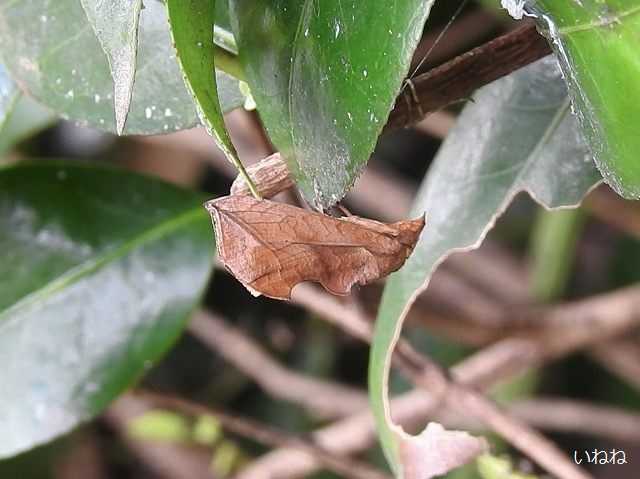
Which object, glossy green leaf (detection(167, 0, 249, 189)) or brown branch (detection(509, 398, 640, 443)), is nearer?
glossy green leaf (detection(167, 0, 249, 189))

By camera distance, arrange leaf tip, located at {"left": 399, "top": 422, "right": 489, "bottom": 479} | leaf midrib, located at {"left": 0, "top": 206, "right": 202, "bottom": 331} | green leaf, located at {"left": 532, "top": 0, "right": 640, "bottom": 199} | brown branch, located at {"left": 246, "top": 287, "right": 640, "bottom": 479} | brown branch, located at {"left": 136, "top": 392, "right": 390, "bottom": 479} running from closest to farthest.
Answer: green leaf, located at {"left": 532, "top": 0, "right": 640, "bottom": 199}
leaf tip, located at {"left": 399, "top": 422, "right": 489, "bottom": 479}
leaf midrib, located at {"left": 0, "top": 206, "right": 202, "bottom": 331}
brown branch, located at {"left": 136, "top": 392, "right": 390, "bottom": 479}
brown branch, located at {"left": 246, "top": 287, "right": 640, "bottom": 479}

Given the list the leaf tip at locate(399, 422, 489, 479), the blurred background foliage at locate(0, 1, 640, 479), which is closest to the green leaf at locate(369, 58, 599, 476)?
the leaf tip at locate(399, 422, 489, 479)

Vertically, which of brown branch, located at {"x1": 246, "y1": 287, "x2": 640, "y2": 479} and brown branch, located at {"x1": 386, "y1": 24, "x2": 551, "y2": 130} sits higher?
brown branch, located at {"x1": 386, "y1": 24, "x2": 551, "y2": 130}

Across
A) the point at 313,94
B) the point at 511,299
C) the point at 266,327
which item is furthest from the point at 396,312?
the point at 266,327

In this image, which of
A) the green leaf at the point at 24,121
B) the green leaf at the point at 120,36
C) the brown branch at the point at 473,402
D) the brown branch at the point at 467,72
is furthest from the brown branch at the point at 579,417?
the green leaf at the point at 120,36

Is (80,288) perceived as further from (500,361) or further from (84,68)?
(500,361)

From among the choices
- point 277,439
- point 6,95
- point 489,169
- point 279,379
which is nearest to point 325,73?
point 489,169

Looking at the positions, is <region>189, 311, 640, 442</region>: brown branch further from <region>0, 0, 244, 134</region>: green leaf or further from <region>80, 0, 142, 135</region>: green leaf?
<region>80, 0, 142, 135</region>: green leaf
